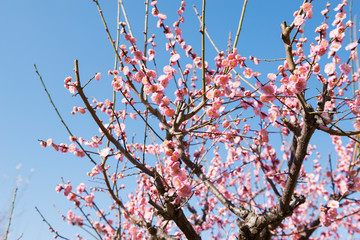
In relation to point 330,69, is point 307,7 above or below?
above

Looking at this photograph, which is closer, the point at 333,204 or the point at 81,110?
the point at 81,110

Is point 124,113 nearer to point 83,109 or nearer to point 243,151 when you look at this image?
point 83,109

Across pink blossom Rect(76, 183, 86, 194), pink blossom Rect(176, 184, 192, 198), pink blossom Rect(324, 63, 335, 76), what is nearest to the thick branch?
pink blossom Rect(176, 184, 192, 198)

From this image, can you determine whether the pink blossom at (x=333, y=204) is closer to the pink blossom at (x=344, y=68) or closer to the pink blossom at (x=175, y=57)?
the pink blossom at (x=344, y=68)

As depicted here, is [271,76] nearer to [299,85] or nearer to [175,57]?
[299,85]

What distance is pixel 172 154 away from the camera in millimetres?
2590

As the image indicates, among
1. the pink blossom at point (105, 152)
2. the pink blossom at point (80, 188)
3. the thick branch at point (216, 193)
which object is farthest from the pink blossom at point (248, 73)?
the pink blossom at point (80, 188)

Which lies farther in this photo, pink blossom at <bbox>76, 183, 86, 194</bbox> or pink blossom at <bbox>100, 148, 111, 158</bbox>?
pink blossom at <bbox>76, 183, 86, 194</bbox>

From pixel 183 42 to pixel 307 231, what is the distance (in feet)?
11.8

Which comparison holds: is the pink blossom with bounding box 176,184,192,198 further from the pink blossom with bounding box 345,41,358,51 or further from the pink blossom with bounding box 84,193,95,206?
the pink blossom with bounding box 345,41,358,51

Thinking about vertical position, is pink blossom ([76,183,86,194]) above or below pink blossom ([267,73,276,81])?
above

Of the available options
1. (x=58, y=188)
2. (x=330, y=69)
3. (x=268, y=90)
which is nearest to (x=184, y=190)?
(x=268, y=90)

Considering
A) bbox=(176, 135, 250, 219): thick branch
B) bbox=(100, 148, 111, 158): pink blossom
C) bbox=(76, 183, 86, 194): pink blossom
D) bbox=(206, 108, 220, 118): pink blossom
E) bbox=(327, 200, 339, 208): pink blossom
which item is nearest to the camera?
bbox=(206, 108, 220, 118): pink blossom

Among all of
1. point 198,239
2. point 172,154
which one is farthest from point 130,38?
point 198,239
